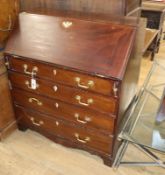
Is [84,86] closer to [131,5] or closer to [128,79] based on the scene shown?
[128,79]

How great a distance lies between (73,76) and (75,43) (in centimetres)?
21

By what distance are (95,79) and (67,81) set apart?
209 mm

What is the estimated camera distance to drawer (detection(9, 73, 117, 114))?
4.43 ft

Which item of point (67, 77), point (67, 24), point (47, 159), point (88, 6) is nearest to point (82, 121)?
point (67, 77)

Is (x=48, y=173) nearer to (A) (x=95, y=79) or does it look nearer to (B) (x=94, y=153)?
(B) (x=94, y=153)

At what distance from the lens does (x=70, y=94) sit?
1453 millimetres

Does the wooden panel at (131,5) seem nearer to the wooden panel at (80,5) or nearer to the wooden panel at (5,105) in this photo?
the wooden panel at (80,5)

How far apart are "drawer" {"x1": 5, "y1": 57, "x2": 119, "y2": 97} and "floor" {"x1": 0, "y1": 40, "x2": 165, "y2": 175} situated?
64 cm

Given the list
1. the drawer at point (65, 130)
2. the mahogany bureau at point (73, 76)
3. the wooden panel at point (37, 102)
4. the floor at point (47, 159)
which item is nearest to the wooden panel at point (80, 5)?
the mahogany bureau at point (73, 76)

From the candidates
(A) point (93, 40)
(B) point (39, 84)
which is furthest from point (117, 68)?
(B) point (39, 84)

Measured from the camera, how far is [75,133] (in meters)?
1.61

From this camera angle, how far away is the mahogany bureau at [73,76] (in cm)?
129

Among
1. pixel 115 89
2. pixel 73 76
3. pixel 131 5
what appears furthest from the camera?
pixel 131 5

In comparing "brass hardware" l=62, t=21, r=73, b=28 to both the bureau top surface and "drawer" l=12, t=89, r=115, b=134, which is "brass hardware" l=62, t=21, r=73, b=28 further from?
"drawer" l=12, t=89, r=115, b=134
